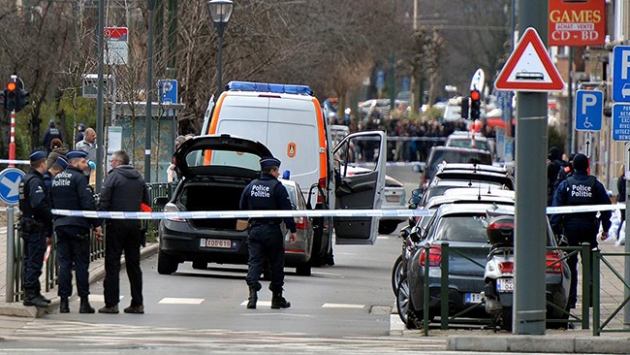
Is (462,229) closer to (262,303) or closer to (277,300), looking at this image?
(277,300)

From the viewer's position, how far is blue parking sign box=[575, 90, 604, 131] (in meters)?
20.2

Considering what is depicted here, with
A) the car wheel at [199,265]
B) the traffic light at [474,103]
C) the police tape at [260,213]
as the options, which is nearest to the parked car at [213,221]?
the police tape at [260,213]

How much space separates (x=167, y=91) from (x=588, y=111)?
11.9 m

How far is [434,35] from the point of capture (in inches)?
3789

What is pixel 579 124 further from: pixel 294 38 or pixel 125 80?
pixel 294 38

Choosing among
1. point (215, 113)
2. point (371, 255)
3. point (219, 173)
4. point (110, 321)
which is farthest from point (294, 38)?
point (110, 321)

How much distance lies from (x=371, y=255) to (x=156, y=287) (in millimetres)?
8826

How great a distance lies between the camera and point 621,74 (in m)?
16.4

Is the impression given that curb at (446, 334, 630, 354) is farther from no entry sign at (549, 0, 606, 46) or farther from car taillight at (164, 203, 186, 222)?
no entry sign at (549, 0, 606, 46)

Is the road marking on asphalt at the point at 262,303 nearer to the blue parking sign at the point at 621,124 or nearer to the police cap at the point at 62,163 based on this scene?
the police cap at the point at 62,163

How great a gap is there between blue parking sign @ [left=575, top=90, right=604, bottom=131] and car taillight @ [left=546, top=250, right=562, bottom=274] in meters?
4.87

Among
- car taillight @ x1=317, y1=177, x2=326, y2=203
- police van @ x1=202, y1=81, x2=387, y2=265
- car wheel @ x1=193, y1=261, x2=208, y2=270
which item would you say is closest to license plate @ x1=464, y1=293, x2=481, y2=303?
car wheel @ x1=193, y1=261, x2=208, y2=270

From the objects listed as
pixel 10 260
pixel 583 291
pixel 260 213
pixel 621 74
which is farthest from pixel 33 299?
pixel 621 74

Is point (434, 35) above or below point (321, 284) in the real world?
above
